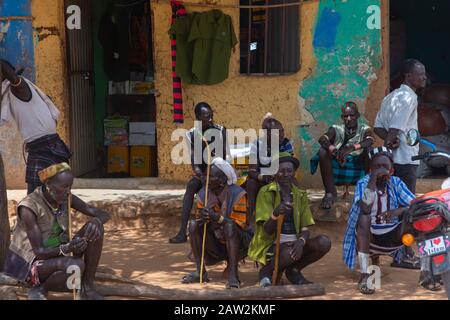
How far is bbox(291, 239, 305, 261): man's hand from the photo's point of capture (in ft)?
17.6

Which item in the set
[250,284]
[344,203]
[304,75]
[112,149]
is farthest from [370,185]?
[112,149]

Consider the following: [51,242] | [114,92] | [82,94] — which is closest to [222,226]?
[51,242]

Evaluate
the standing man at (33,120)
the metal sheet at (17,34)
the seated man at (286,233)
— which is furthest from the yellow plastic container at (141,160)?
the seated man at (286,233)

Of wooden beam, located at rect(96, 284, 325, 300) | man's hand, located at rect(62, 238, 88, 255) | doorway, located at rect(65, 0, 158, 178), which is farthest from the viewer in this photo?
doorway, located at rect(65, 0, 158, 178)

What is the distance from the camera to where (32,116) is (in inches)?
234

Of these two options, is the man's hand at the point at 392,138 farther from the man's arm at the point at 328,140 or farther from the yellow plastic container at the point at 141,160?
the yellow plastic container at the point at 141,160

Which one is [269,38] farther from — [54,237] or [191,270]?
[54,237]

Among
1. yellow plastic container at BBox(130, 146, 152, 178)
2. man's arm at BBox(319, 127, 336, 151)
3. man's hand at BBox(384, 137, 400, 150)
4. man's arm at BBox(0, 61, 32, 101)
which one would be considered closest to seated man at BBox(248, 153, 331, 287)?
man's hand at BBox(384, 137, 400, 150)

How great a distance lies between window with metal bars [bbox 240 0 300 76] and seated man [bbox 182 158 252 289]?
280 cm

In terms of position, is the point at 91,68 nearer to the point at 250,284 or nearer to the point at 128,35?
the point at 128,35

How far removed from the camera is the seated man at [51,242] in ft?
16.1

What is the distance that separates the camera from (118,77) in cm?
1009

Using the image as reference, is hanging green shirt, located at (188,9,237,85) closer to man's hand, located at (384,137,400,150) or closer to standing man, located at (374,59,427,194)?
standing man, located at (374,59,427,194)

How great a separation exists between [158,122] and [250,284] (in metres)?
3.27
